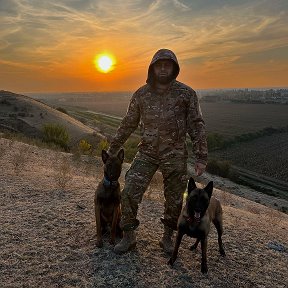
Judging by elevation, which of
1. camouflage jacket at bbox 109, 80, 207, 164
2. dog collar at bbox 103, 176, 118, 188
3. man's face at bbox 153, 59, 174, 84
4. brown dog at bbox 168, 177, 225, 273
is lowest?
brown dog at bbox 168, 177, 225, 273

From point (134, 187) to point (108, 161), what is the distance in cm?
57

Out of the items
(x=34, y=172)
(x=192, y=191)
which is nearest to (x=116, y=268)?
(x=192, y=191)

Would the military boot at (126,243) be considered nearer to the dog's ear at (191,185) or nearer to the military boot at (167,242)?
the military boot at (167,242)

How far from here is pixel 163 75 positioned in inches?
241

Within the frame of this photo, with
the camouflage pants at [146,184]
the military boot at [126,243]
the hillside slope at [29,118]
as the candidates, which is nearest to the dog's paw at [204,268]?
the camouflage pants at [146,184]

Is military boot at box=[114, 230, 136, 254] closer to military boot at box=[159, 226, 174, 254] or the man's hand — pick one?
military boot at box=[159, 226, 174, 254]

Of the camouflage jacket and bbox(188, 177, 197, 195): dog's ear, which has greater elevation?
the camouflage jacket

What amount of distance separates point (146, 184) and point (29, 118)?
39.8 metres

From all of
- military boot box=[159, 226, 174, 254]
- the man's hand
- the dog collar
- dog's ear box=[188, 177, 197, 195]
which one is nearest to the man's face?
the man's hand

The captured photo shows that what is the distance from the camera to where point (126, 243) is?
614cm

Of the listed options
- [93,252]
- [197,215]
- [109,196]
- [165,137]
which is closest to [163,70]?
[165,137]

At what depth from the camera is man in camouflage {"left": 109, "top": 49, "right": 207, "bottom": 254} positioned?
606 centimetres

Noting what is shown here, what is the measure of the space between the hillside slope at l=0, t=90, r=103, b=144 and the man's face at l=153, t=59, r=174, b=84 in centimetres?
3078

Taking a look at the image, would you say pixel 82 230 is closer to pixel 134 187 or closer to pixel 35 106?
pixel 134 187
